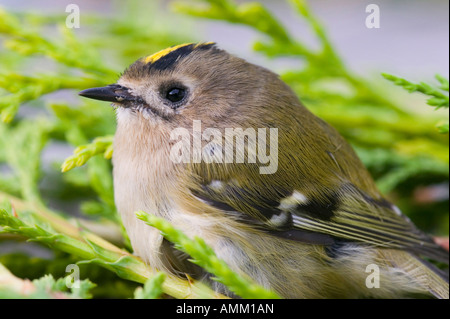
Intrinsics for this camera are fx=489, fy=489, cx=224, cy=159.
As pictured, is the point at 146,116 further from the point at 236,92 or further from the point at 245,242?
the point at 245,242

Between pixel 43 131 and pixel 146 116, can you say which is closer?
pixel 146 116

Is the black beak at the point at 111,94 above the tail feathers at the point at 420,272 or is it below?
above

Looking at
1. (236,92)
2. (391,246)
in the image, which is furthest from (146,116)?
(391,246)

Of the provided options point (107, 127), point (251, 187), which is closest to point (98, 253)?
point (251, 187)

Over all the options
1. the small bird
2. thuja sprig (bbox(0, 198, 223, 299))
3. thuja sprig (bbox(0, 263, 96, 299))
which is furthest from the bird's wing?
thuja sprig (bbox(0, 263, 96, 299))

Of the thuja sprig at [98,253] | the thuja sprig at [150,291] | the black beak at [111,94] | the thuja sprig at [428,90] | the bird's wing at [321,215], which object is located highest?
the black beak at [111,94]

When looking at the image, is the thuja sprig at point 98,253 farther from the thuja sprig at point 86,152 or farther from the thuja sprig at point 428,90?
the thuja sprig at point 428,90

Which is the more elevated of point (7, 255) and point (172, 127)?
point (172, 127)

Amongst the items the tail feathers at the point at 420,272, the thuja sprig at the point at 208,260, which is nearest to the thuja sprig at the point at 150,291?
the thuja sprig at the point at 208,260
